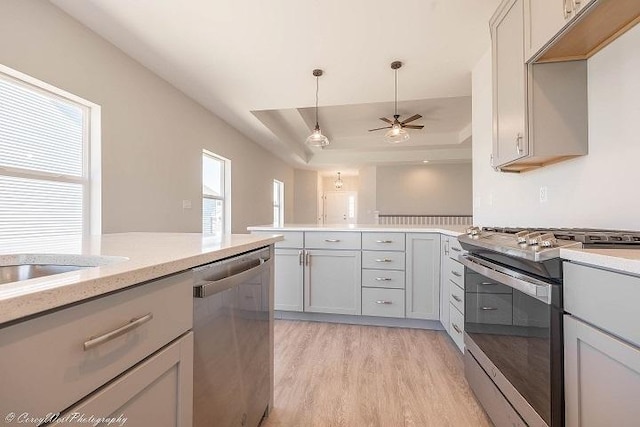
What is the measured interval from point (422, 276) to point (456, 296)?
52cm

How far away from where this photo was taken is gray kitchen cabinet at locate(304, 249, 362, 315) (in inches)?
114

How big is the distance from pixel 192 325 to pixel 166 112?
3.18m

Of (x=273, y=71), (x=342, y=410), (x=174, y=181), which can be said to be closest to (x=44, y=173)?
(x=174, y=181)

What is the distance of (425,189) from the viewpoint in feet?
26.3

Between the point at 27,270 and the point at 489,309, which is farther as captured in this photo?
the point at 489,309

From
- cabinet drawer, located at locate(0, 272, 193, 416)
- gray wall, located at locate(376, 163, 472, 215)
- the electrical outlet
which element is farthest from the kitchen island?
gray wall, located at locate(376, 163, 472, 215)

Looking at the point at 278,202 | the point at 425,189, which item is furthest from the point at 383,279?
the point at 425,189

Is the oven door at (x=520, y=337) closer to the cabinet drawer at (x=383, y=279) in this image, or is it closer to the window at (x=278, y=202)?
the cabinet drawer at (x=383, y=279)

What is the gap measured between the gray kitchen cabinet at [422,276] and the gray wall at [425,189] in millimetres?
5408

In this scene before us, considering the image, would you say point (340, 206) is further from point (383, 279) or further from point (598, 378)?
point (598, 378)

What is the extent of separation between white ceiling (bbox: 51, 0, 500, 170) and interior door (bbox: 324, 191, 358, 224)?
6.25 m

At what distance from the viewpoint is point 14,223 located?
6.70ft

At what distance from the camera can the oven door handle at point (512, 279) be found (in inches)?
40.0

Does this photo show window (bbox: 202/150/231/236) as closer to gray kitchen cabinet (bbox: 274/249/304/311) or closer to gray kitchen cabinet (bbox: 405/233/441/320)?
gray kitchen cabinet (bbox: 274/249/304/311)
